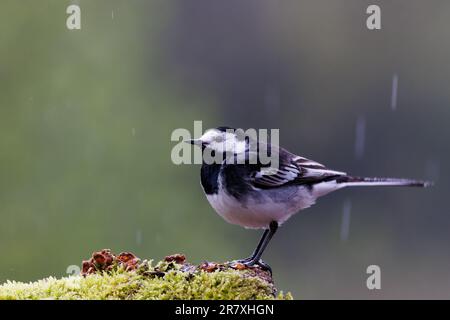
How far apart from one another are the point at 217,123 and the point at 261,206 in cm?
1094

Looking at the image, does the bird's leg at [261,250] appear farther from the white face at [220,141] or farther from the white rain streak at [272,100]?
the white rain streak at [272,100]

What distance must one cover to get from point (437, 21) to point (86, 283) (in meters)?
20.7

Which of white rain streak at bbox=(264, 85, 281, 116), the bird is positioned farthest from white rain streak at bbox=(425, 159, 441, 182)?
the bird

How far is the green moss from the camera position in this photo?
414 cm

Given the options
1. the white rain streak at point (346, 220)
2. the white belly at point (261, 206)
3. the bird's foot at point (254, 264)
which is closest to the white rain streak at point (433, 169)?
the white rain streak at point (346, 220)

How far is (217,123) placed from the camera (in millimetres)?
16281

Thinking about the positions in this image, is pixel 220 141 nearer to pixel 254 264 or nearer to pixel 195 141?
pixel 195 141

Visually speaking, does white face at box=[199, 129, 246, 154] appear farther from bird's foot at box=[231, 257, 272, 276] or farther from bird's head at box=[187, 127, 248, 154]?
bird's foot at box=[231, 257, 272, 276]

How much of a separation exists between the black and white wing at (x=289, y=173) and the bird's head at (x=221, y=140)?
0.25 m

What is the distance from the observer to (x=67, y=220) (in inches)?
475

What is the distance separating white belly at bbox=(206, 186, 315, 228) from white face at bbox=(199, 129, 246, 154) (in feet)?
1.07
